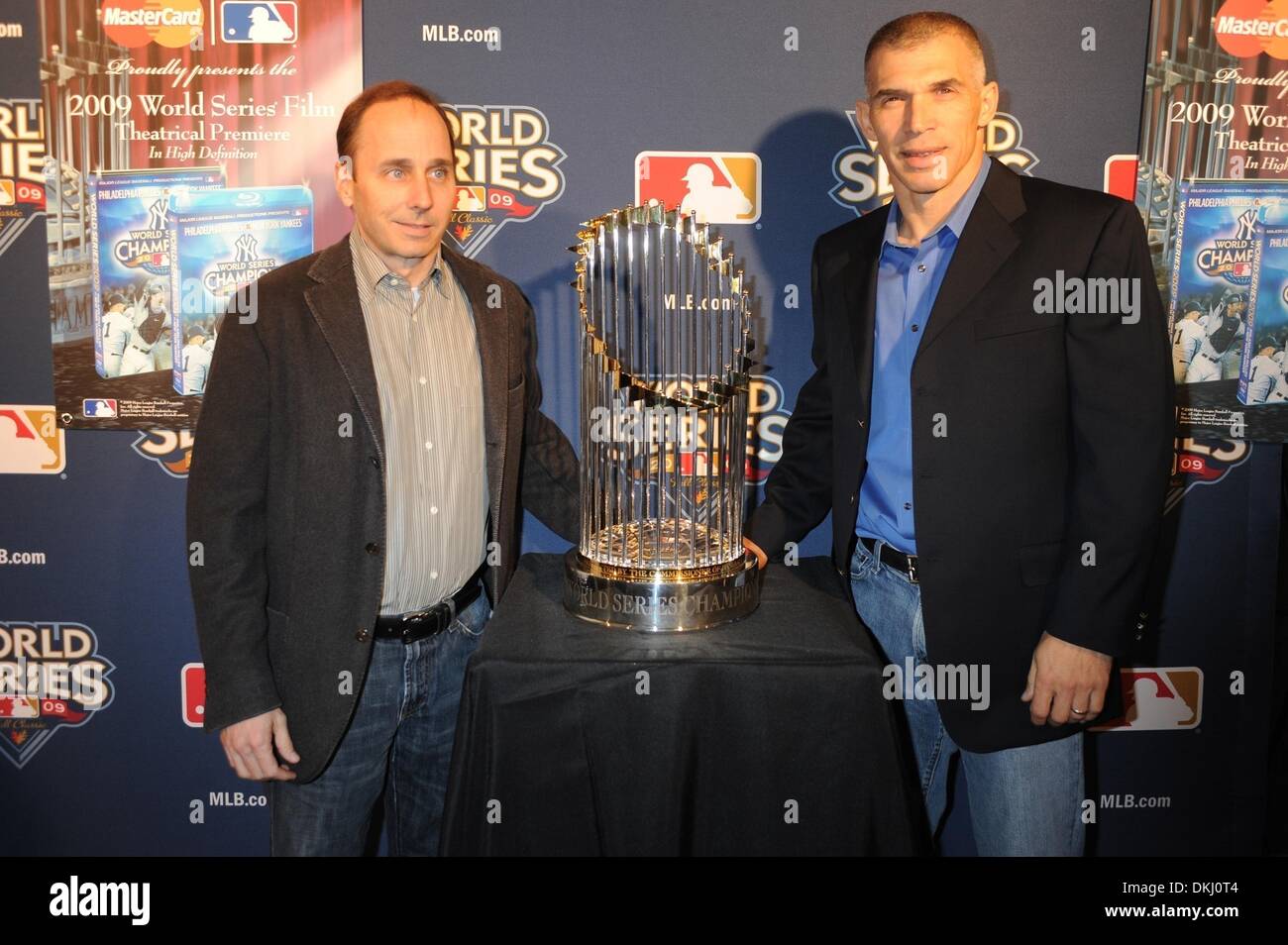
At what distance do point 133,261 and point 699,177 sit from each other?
1.54 m

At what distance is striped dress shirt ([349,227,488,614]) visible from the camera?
2145 millimetres

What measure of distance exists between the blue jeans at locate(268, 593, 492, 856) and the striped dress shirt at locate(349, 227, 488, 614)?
12 centimetres

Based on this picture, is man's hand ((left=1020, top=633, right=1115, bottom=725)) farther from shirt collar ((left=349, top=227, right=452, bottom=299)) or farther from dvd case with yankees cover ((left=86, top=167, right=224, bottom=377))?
dvd case with yankees cover ((left=86, top=167, right=224, bottom=377))

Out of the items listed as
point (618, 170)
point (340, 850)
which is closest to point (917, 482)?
point (618, 170)

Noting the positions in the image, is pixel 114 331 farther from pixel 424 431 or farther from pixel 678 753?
pixel 678 753

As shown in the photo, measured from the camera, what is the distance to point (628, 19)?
276 centimetres

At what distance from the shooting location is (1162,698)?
306 centimetres

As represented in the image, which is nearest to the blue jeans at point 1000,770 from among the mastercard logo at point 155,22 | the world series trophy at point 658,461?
the world series trophy at point 658,461

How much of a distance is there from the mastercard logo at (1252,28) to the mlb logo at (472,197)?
Answer: 6.61 ft

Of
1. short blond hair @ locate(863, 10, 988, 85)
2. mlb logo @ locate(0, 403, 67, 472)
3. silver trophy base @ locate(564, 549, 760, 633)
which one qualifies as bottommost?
silver trophy base @ locate(564, 549, 760, 633)

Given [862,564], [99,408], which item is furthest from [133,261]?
[862,564]

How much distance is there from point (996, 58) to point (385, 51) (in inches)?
63.8

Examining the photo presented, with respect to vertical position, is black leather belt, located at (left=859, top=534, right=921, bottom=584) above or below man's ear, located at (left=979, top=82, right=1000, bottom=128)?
below

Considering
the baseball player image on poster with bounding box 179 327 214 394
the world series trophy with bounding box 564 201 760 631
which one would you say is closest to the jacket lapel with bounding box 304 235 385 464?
the world series trophy with bounding box 564 201 760 631
